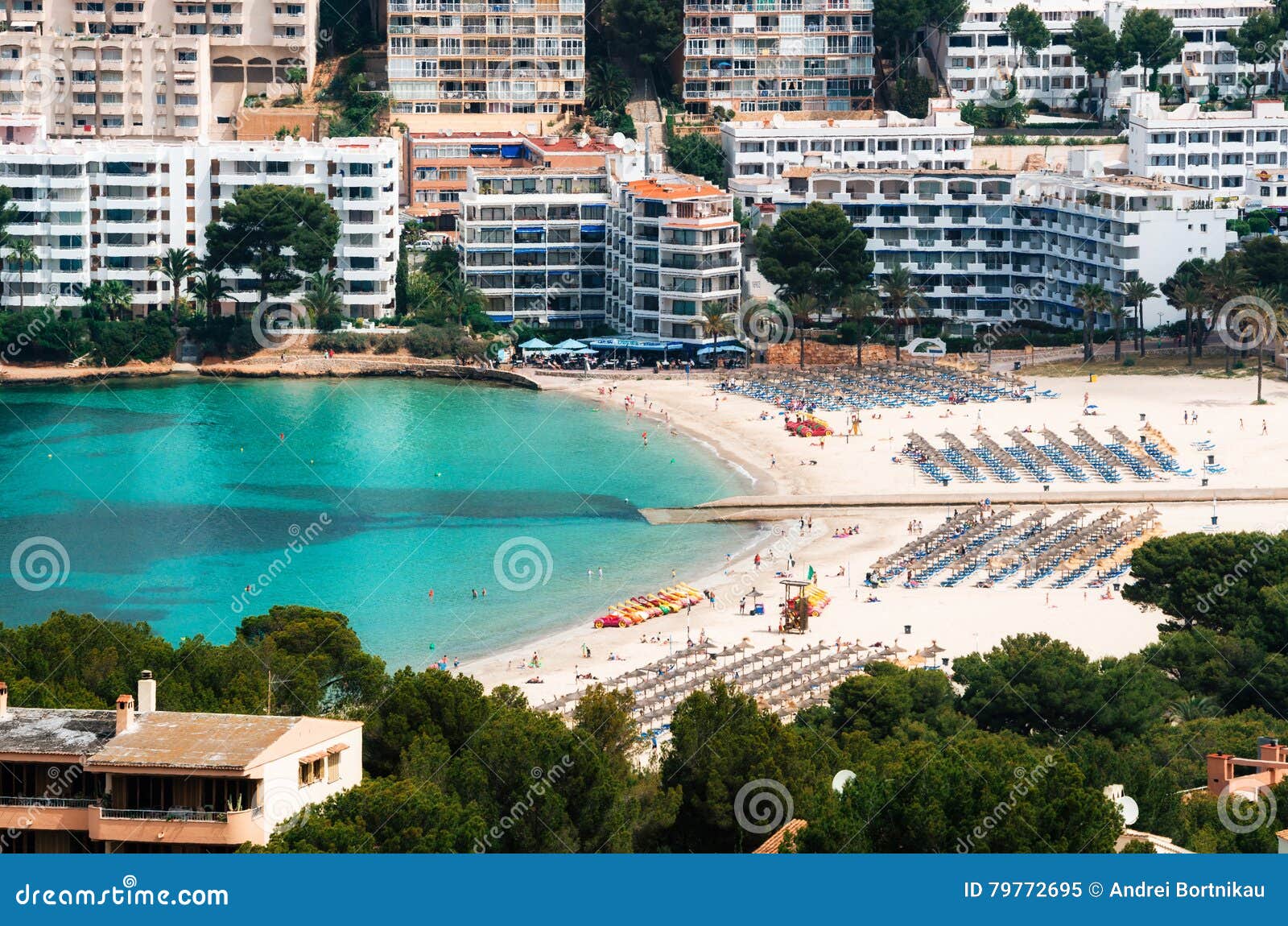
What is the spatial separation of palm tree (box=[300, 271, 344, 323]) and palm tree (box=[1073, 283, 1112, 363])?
3262 centimetres

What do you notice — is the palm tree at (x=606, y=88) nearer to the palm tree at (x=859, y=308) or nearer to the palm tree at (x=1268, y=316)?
the palm tree at (x=859, y=308)

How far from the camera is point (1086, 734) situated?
54.7m

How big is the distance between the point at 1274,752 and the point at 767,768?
1010 centimetres

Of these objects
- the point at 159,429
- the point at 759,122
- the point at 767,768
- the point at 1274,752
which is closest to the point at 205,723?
the point at 767,768

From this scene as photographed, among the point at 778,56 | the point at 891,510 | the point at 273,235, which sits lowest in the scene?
the point at 891,510

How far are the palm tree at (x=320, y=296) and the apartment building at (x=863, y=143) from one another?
23.8 m

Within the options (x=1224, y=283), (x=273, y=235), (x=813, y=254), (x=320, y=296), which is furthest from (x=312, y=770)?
(x=320, y=296)

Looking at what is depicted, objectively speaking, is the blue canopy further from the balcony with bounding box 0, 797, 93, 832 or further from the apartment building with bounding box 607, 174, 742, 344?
the balcony with bounding box 0, 797, 93, 832

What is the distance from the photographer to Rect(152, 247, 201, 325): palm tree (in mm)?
116875

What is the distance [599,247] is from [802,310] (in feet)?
40.5

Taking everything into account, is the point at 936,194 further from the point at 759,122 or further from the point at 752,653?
the point at 752,653

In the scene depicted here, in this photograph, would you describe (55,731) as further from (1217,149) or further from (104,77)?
(104,77)

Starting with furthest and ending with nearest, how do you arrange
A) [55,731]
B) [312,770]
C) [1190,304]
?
[1190,304] → [55,731] → [312,770]

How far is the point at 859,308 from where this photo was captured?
113 m
